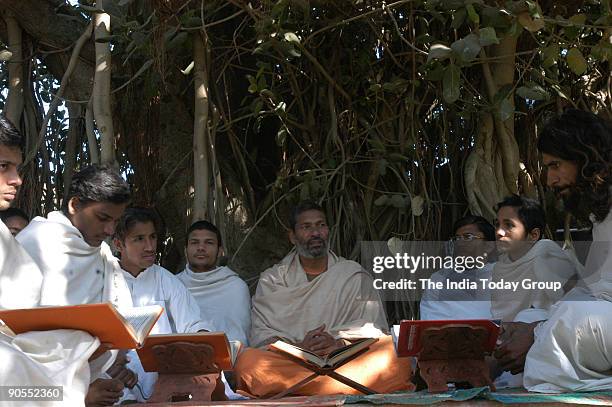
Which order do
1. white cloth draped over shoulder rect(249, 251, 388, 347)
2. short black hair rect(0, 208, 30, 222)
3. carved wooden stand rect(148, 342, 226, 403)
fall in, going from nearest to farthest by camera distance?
1. carved wooden stand rect(148, 342, 226, 403)
2. white cloth draped over shoulder rect(249, 251, 388, 347)
3. short black hair rect(0, 208, 30, 222)

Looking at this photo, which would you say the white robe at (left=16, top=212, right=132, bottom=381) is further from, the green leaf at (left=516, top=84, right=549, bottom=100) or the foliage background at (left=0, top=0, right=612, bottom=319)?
the green leaf at (left=516, top=84, right=549, bottom=100)

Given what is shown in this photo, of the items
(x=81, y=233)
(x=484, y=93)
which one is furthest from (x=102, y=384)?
(x=484, y=93)

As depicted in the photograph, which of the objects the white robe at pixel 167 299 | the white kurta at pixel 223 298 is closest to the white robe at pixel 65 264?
the white robe at pixel 167 299

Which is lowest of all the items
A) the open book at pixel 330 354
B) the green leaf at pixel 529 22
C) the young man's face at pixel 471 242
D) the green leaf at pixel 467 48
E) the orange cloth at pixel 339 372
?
the orange cloth at pixel 339 372

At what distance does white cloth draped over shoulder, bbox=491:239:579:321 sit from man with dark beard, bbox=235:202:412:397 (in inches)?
26.7

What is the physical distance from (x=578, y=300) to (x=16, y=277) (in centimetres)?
231

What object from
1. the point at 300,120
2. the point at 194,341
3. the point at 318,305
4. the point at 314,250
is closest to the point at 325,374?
the point at 194,341

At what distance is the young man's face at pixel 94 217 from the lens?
4.48 m

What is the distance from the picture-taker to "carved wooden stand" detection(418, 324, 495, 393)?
429 centimetres

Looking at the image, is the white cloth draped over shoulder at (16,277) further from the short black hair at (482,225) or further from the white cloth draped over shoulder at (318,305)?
the short black hair at (482,225)

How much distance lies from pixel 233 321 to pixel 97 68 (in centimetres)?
180

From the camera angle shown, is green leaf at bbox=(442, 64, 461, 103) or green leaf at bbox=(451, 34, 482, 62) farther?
green leaf at bbox=(442, 64, 461, 103)

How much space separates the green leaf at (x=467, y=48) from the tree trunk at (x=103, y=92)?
2.22 metres

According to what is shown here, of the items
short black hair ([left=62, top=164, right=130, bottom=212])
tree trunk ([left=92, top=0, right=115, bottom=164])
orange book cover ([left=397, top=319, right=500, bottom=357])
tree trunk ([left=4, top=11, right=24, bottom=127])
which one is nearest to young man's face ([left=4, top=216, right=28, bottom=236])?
tree trunk ([left=92, top=0, right=115, bottom=164])
